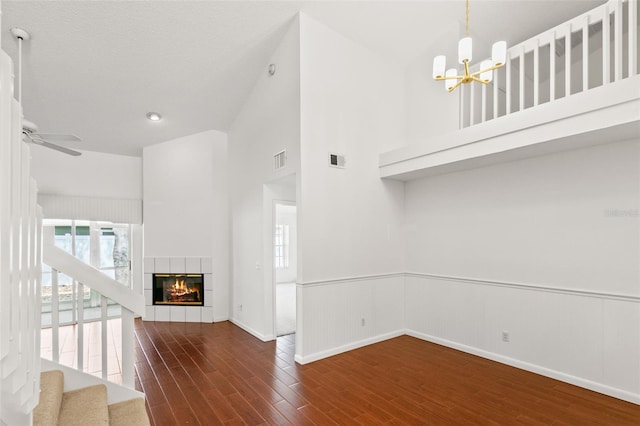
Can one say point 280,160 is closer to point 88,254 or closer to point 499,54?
point 499,54

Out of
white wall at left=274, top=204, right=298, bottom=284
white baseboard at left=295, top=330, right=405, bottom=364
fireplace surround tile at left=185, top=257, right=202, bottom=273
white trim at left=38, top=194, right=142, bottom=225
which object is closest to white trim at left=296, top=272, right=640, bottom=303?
white baseboard at left=295, top=330, right=405, bottom=364

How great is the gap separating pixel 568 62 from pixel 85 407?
194 inches

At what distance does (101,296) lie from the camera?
2.46 m

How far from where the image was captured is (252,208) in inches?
201

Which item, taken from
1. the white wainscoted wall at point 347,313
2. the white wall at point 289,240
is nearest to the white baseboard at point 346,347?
the white wainscoted wall at point 347,313

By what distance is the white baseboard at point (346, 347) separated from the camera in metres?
3.82

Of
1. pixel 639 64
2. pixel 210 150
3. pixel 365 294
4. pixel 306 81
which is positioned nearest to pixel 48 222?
pixel 210 150

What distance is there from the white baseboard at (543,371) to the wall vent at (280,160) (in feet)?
10.2

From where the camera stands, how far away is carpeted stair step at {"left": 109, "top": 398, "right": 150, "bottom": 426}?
2.35 metres

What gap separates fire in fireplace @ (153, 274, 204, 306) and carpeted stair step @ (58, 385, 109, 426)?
11.2 ft

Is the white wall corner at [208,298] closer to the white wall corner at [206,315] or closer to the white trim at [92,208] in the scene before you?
the white wall corner at [206,315]

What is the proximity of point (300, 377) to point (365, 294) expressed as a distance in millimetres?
1447

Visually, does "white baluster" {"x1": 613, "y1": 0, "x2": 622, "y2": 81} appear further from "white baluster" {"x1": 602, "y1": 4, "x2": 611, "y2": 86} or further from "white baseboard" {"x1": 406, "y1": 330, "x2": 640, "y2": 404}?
"white baseboard" {"x1": 406, "y1": 330, "x2": 640, "y2": 404}

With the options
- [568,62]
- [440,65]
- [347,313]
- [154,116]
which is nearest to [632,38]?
[568,62]
